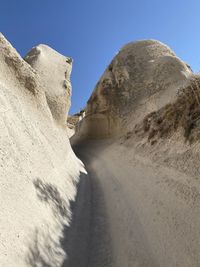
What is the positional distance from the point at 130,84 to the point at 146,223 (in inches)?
430

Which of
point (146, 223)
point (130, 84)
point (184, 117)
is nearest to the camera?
point (146, 223)

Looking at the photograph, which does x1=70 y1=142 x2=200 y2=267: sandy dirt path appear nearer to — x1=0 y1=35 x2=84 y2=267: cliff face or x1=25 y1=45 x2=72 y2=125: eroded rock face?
x1=0 y1=35 x2=84 y2=267: cliff face

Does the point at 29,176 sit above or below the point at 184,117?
above

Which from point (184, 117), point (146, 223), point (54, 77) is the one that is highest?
point (54, 77)

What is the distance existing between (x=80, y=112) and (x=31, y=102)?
2458 cm

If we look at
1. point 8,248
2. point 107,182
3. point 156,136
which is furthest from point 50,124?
point 8,248

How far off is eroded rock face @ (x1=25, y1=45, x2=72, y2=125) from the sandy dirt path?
12.4ft

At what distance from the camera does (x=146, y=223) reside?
4816 millimetres

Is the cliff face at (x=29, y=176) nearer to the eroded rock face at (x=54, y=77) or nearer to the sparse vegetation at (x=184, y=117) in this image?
the eroded rock face at (x=54, y=77)

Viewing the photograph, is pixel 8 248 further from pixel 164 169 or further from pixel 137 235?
pixel 164 169

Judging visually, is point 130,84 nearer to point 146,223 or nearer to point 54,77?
point 54,77

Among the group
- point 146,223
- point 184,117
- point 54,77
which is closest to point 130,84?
point 54,77

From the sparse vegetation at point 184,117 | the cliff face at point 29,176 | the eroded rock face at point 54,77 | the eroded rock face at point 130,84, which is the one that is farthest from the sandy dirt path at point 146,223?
the eroded rock face at point 130,84

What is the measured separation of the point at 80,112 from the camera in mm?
31828
